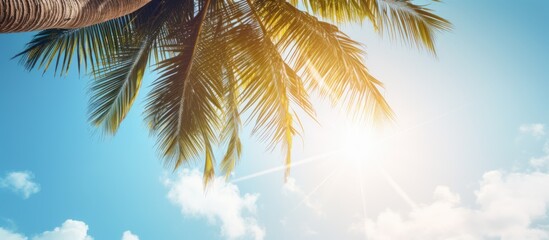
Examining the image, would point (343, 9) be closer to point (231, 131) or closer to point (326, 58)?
point (326, 58)

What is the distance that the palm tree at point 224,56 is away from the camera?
17.2 feet

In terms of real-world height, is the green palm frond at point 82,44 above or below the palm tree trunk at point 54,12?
above

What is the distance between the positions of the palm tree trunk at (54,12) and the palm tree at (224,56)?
1933 mm

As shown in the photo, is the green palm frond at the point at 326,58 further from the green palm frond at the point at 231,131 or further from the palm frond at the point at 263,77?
the green palm frond at the point at 231,131

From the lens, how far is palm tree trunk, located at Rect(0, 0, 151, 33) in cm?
221

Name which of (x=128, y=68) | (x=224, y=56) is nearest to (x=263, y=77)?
(x=224, y=56)

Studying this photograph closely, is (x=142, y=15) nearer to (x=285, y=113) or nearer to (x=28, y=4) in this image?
(x=285, y=113)

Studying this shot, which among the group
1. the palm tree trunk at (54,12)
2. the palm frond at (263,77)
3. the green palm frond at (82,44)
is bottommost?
the palm tree trunk at (54,12)

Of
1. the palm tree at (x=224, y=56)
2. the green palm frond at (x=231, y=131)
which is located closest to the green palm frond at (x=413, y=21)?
the palm tree at (x=224, y=56)

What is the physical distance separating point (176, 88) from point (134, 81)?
1.40m

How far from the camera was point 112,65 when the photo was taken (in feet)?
20.1

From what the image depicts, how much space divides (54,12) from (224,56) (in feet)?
9.51

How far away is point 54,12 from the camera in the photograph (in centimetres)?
257

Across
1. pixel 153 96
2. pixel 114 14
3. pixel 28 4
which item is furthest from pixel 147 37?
pixel 28 4
